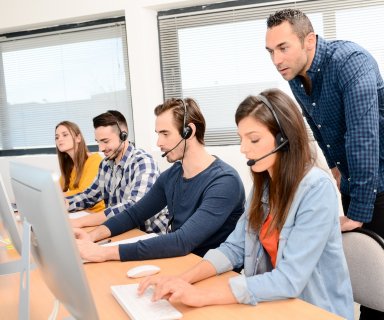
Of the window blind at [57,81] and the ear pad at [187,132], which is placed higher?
the window blind at [57,81]

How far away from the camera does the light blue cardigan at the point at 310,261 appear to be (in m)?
1.17

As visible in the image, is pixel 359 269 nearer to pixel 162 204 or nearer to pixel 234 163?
pixel 162 204

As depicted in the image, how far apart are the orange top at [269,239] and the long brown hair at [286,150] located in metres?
0.03

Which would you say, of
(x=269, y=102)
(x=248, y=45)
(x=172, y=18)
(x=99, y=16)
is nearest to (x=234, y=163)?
(x=248, y=45)

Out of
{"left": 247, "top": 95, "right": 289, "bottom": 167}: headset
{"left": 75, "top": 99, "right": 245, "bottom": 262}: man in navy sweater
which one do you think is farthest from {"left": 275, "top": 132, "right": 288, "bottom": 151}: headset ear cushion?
{"left": 75, "top": 99, "right": 245, "bottom": 262}: man in navy sweater

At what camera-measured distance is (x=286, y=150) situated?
1.33 meters

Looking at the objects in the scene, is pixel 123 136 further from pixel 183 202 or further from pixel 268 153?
pixel 268 153

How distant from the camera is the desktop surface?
3.61ft

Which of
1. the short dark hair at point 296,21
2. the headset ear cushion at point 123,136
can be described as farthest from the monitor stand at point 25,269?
the headset ear cushion at point 123,136

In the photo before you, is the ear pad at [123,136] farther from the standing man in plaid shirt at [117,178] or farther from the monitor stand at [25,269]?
the monitor stand at [25,269]

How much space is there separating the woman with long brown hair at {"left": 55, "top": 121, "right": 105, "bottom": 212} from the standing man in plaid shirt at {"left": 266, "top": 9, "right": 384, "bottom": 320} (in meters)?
1.79

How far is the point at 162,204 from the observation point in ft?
6.80

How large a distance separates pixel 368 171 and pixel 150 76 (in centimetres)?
237

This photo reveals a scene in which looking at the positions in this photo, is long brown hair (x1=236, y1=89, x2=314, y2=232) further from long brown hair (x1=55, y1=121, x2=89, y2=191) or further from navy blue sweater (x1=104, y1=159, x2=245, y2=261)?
long brown hair (x1=55, y1=121, x2=89, y2=191)
